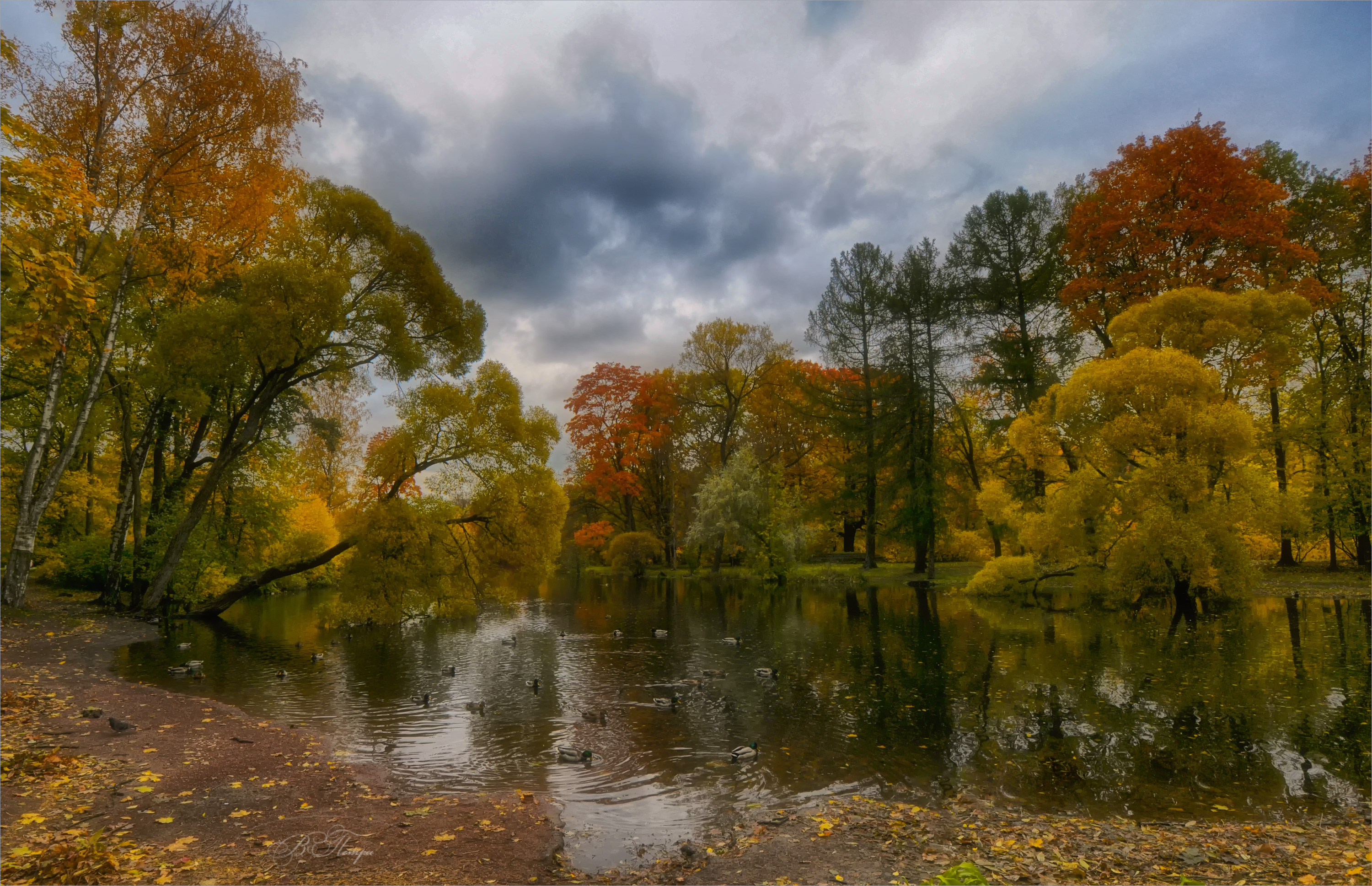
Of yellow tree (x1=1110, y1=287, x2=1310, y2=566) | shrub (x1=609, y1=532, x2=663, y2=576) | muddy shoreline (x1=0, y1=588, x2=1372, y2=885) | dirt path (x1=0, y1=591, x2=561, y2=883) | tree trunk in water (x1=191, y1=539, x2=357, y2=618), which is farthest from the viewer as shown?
shrub (x1=609, y1=532, x2=663, y2=576)

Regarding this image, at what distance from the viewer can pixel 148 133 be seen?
39.2 feet

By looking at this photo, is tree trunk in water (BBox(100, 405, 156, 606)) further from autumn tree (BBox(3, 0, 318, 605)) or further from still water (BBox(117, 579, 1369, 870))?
autumn tree (BBox(3, 0, 318, 605))

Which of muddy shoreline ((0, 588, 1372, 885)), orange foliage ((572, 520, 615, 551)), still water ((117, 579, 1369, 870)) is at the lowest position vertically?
still water ((117, 579, 1369, 870))

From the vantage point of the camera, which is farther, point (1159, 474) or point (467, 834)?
point (1159, 474)

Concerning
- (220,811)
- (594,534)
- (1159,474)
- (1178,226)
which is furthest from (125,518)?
(1178,226)

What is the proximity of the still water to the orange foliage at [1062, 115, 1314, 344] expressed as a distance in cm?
1211

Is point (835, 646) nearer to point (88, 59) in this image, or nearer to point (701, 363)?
point (88, 59)

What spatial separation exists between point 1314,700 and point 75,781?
17.8m

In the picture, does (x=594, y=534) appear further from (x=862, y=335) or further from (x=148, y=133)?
(x=148, y=133)

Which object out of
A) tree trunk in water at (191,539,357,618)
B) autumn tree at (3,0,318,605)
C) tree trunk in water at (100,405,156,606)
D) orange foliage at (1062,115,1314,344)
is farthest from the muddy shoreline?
orange foliage at (1062,115,1314,344)

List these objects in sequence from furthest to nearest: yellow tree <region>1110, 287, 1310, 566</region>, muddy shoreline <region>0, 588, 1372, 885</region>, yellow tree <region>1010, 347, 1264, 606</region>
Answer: yellow tree <region>1110, 287, 1310, 566</region> → yellow tree <region>1010, 347, 1264, 606</region> → muddy shoreline <region>0, 588, 1372, 885</region>

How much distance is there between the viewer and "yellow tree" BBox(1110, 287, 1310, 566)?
20469 mm

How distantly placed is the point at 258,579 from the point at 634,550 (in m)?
28.2

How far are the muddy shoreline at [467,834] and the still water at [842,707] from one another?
632 millimetres
